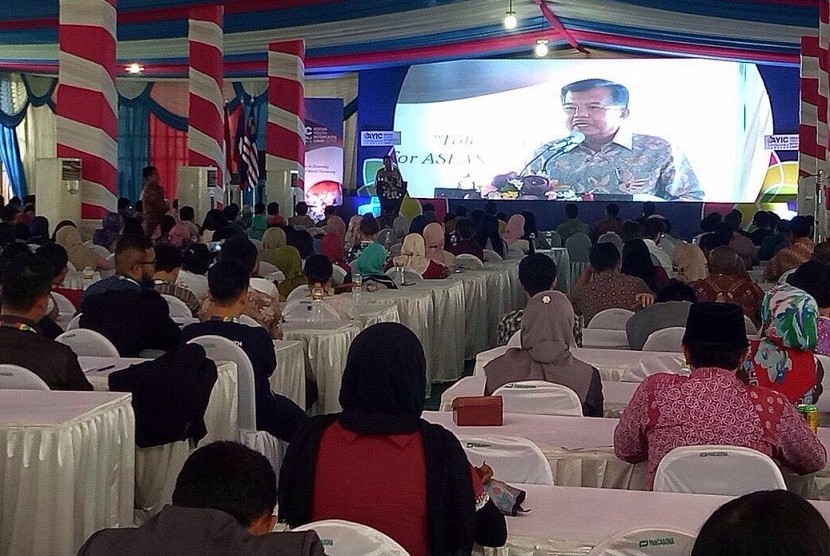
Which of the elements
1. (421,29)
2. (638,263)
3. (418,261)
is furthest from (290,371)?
(421,29)

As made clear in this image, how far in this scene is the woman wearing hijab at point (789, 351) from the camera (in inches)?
174

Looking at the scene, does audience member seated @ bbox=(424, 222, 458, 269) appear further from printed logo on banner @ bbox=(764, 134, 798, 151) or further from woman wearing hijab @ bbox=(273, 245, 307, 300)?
printed logo on banner @ bbox=(764, 134, 798, 151)

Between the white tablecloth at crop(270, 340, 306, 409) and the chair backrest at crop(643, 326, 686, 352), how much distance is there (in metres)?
1.70

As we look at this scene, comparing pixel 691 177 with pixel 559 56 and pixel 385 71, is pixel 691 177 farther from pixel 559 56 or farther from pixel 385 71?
pixel 385 71

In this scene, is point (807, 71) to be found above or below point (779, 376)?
above

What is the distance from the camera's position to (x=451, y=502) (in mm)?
2801

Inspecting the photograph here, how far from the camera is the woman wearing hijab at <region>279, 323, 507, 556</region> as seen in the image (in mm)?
2783

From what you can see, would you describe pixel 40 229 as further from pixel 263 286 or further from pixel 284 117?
pixel 284 117

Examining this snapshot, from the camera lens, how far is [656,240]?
40.8 feet

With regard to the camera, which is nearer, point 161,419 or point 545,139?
point 161,419

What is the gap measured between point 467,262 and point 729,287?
422 centimetres

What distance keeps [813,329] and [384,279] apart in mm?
4614

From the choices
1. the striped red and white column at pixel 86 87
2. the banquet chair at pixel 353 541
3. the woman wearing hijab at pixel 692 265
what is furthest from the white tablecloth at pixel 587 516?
the striped red and white column at pixel 86 87

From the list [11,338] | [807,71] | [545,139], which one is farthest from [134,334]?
[545,139]
